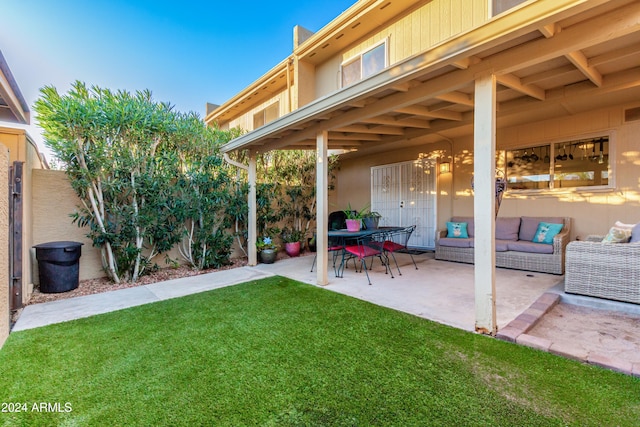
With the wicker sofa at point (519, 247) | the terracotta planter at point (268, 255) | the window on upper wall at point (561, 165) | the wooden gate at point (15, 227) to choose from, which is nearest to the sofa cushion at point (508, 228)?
the wicker sofa at point (519, 247)

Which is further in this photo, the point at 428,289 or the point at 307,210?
the point at 307,210

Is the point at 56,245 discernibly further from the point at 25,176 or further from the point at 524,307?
the point at 524,307

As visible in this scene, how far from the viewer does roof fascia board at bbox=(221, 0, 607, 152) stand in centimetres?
202

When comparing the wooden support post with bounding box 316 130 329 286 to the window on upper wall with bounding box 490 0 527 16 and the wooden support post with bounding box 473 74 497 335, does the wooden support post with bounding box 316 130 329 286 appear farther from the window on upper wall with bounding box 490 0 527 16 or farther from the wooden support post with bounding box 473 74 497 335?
the window on upper wall with bounding box 490 0 527 16

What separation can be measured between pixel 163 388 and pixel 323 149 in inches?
143

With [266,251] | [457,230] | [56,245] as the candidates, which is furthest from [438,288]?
[56,245]

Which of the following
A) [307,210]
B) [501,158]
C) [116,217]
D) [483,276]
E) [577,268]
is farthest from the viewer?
[307,210]

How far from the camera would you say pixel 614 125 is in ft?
16.0

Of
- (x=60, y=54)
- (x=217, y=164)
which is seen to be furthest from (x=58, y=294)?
(x=60, y=54)

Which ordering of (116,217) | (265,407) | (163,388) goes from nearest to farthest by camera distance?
(265,407), (163,388), (116,217)

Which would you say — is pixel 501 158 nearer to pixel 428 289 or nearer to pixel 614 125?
pixel 614 125

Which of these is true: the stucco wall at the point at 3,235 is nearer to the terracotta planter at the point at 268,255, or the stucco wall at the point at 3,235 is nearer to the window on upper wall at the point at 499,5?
the terracotta planter at the point at 268,255

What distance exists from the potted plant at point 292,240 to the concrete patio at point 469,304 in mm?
1679

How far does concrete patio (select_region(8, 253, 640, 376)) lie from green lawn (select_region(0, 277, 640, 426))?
29 centimetres
